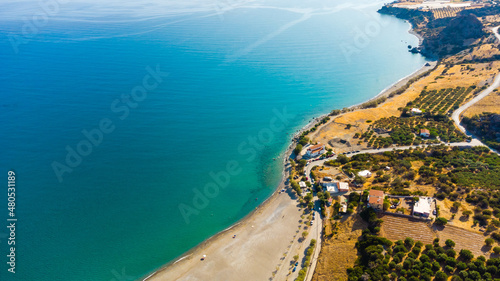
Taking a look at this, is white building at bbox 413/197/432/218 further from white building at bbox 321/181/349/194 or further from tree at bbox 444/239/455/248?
white building at bbox 321/181/349/194

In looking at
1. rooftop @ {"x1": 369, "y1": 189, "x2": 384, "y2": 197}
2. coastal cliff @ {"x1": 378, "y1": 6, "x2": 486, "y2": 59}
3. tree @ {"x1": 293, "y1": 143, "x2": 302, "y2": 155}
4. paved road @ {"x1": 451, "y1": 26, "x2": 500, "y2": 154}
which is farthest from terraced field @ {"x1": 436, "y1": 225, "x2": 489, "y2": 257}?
coastal cliff @ {"x1": 378, "y1": 6, "x2": 486, "y2": 59}

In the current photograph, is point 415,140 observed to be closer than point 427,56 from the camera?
Yes

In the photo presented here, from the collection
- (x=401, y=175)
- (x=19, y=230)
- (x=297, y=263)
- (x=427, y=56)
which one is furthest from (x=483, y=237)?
(x=427, y=56)

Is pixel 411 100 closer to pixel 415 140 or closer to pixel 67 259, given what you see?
pixel 415 140

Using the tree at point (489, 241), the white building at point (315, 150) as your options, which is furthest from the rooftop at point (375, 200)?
the white building at point (315, 150)

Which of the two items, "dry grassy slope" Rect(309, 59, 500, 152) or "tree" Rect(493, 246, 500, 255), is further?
"dry grassy slope" Rect(309, 59, 500, 152)

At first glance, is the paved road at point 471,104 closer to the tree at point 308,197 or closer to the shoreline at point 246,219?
the shoreline at point 246,219
